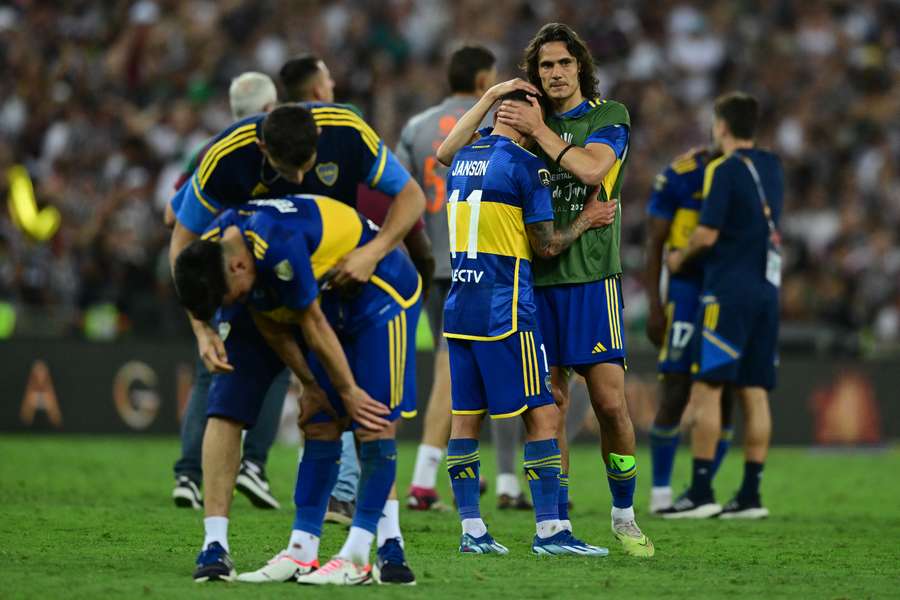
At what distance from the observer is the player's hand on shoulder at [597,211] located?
24.3 feet

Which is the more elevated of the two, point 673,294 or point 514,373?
point 673,294

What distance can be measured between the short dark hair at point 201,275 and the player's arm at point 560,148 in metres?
2.06

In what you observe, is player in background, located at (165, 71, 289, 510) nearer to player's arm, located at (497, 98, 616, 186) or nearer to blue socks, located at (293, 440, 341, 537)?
player's arm, located at (497, 98, 616, 186)

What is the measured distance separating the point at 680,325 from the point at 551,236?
2.97 metres

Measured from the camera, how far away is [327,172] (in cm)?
645

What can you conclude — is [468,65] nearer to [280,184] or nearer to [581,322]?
[581,322]

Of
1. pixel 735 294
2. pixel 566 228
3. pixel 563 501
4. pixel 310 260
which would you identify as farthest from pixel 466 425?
pixel 735 294

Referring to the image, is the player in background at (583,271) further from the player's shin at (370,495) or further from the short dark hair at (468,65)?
the short dark hair at (468,65)

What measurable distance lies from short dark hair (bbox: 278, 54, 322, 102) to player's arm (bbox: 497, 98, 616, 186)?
6.20ft

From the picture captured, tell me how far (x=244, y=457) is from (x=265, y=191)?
11.2ft

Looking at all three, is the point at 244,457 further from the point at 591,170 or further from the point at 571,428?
the point at 591,170

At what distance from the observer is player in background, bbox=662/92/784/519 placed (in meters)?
9.63

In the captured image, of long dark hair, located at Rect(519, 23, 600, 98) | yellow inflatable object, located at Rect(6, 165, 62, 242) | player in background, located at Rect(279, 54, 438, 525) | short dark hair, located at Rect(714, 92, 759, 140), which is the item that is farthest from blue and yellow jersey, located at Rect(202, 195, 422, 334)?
yellow inflatable object, located at Rect(6, 165, 62, 242)

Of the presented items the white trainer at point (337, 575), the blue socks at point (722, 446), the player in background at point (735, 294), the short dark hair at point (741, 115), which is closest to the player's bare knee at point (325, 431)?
the white trainer at point (337, 575)
